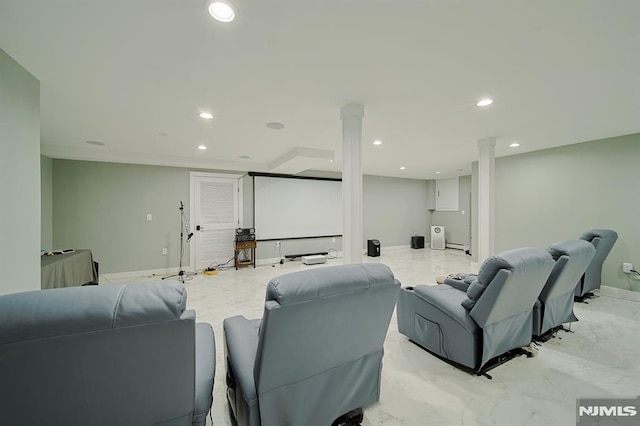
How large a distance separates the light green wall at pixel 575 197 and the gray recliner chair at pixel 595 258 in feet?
1.93

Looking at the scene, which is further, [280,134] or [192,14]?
[280,134]

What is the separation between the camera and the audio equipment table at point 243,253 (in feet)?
19.0

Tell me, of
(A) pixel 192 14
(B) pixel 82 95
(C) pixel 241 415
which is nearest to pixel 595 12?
(A) pixel 192 14

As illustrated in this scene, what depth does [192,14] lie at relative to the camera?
57.1 inches

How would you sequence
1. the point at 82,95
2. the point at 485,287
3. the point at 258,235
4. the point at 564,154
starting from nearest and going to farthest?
the point at 485,287
the point at 82,95
the point at 564,154
the point at 258,235

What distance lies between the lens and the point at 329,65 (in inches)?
78.0

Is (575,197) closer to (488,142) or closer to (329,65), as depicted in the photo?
(488,142)

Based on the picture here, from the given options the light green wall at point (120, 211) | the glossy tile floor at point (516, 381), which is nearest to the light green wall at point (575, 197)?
the glossy tile floor at point (516, 381)

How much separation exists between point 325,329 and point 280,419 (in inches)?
20.0

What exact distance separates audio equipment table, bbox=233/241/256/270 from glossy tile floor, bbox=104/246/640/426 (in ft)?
8.52

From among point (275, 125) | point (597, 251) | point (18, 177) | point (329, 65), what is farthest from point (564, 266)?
point (18, 177)

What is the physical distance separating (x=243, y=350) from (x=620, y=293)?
566 centimetres

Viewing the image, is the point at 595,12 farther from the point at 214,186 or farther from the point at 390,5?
the point at 214,186

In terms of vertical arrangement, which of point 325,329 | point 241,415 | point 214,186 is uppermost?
point 214,186
